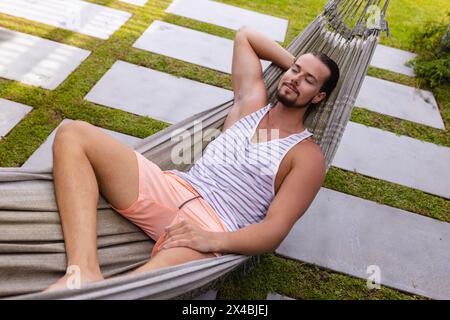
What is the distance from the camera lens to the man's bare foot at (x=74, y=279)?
130 centimetres

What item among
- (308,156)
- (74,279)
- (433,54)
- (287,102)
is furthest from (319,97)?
(433,54)

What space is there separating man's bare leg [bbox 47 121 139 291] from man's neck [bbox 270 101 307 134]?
589 millimetres

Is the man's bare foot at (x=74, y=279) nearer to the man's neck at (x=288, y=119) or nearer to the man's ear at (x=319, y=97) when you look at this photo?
the man's neck at (x=288, y=119)

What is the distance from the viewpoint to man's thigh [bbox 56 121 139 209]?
1.61m

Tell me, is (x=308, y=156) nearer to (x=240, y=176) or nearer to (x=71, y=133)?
(x=240, y=176)

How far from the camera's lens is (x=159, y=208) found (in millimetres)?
1644

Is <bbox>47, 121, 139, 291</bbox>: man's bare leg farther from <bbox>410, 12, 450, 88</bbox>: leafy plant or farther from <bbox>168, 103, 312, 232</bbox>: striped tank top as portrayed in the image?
<bbox>410, 12, 450, 88</bbox>: leafy plant

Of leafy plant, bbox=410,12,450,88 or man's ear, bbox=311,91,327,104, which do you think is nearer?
man's ear, bbox=311,91,327,104

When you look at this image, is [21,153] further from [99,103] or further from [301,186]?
[301,186]

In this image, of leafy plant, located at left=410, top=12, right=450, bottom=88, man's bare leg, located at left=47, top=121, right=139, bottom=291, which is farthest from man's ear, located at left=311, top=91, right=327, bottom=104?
→ leafy plant, located at left=410, top=12, right=450, bottom=88

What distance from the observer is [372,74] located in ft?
11.5

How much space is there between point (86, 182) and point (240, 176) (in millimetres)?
550

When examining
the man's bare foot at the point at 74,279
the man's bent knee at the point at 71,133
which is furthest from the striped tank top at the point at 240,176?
the man's bare foot at the point at 74,279
